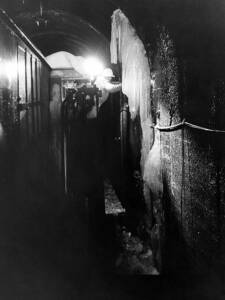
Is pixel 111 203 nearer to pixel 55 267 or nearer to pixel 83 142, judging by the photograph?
pixel 83 142

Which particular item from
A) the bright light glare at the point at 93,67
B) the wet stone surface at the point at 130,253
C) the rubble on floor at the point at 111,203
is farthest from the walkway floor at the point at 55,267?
the bright light glare at the point at 93,67

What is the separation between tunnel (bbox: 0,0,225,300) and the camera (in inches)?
166

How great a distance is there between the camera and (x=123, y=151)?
1186cm

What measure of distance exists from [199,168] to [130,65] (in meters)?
4.83

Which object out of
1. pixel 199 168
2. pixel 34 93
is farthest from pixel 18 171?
pixel 199 168

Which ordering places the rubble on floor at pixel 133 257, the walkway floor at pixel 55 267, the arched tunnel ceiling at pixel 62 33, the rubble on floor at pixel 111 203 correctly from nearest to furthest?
the walkway floor at pixel 55 267, the rubble on floor at pixel 133 257, the arched tunnel ceiling at pixel 62 33, the rubble on floor at pixel 111 203

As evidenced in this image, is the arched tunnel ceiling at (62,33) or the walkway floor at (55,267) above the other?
the arched tunnel ceiling at (62,33)

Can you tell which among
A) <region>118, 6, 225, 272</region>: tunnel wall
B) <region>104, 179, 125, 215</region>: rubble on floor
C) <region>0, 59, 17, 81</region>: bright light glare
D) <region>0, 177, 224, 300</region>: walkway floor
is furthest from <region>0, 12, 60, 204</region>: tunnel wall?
<region>118, 6, 225, 272</region>: tunnel wall

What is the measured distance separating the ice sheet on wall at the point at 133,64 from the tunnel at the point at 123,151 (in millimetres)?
55

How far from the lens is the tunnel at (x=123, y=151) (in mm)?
4207

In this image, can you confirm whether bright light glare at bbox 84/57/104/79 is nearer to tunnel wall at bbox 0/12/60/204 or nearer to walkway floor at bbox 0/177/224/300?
tunnel wall at bbox 0/12/60/204

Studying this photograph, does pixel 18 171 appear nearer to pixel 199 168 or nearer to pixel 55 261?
pixel 55 261

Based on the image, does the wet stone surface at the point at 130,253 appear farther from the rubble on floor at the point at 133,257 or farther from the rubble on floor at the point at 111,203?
the rubble on floor at the point at 111,203

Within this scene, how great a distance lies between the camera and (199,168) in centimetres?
439
